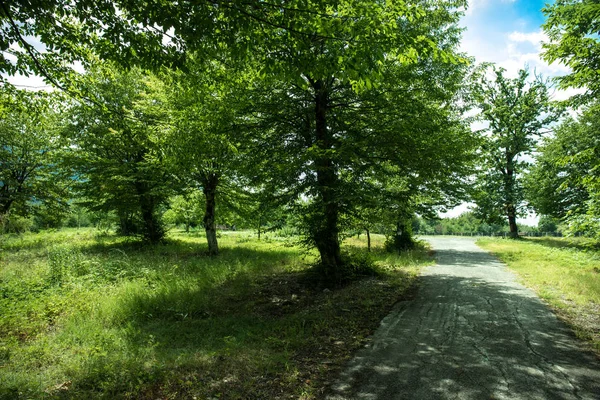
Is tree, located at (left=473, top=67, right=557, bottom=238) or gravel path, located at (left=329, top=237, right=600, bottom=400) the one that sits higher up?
tree, located at (left=473, top=67, right=557, bottom=238)

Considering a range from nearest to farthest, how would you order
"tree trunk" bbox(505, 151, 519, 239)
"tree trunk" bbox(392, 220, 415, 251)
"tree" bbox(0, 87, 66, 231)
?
"tree" bbox(0, 87, 66, 231)
"tree trunk" bbox(392, 220, 415, 251)
"tree trunk" bbox(505, 151, 519, 239)

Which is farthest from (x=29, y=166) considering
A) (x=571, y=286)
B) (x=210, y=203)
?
(x=571, y=286)

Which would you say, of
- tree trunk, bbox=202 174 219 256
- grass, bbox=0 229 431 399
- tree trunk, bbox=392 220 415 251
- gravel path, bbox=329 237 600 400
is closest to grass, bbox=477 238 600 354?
gravel path, bbox=329 237 600 400

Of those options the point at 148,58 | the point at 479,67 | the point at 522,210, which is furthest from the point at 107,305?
the point at 522,210

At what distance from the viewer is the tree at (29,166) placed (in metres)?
16.5

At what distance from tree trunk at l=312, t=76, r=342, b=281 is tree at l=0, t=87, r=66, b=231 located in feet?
46.1

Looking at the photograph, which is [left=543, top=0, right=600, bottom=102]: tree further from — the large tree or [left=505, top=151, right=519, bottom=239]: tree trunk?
→ [left=505, top=151, right=519, bottom=239]: tree trunk

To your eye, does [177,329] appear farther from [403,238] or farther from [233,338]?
[403,238]

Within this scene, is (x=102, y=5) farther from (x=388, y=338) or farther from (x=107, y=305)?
(x=388, y=338)

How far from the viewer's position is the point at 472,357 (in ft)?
15.0

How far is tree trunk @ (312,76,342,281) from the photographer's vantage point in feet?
26.4

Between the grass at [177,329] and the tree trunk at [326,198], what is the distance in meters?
0.77

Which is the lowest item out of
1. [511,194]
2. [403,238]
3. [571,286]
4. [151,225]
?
[571,286]

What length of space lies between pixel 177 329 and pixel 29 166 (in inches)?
812
